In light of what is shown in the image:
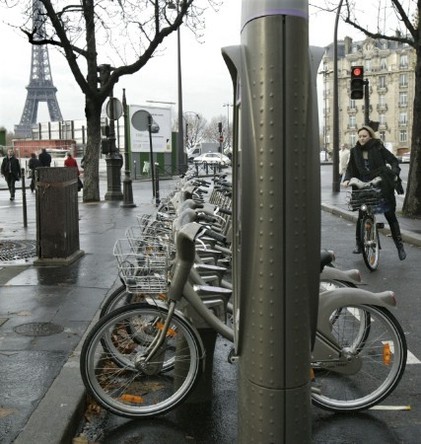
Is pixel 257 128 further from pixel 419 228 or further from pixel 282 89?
pixel 419 228

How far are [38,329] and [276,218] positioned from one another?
3.44 meters

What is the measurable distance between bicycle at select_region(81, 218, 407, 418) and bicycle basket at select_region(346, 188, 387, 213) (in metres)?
4.36

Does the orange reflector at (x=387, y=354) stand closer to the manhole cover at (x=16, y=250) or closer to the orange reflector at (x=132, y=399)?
the orange reflector at (x=132, y=399)

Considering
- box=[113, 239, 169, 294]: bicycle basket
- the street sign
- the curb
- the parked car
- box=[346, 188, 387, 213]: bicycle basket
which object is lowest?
the curb

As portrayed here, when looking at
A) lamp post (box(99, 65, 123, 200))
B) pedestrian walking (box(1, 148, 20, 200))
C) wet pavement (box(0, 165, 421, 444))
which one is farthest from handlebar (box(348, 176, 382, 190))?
pedestrian walking (box(1, 148, 20, 200))

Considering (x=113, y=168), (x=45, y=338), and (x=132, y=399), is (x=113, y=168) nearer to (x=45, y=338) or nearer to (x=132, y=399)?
(x=45, y=338)

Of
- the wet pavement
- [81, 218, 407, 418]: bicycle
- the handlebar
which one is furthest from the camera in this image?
the handlebar

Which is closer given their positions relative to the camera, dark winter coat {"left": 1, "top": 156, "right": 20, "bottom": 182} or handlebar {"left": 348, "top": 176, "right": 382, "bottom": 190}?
handlebar {"left": 348, "top": 176, "right": 382, "bottom": 190}

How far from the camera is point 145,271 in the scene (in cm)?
376

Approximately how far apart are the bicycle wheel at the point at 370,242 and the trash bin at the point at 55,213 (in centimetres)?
386

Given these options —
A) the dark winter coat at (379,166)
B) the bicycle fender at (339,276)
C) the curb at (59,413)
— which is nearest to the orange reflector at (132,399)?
the curb at (59,413)

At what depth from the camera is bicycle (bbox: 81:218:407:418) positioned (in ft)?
11.3

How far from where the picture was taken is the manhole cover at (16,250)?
8.60 metres

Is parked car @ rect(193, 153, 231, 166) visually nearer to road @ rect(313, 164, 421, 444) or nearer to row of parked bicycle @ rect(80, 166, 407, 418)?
road @ rect(313, 164, 421, 444)
